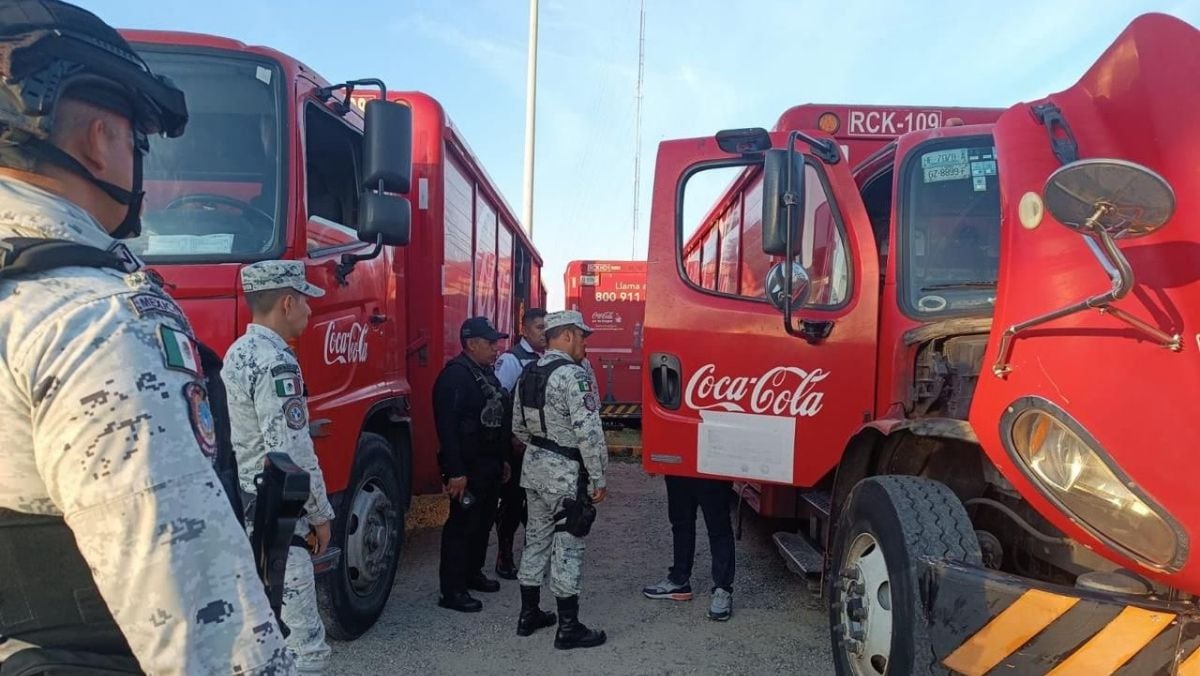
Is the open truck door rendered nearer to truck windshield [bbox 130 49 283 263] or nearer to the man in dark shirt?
the man in dark shirt

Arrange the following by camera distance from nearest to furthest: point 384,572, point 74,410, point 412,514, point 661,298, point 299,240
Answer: point 74,410
point 299,240
point 661,298
point 384,572
point 412,514

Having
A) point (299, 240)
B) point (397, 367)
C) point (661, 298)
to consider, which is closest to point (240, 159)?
point (299, 240)

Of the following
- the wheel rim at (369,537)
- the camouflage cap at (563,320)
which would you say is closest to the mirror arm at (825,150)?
the camouflage cap at (563,320)

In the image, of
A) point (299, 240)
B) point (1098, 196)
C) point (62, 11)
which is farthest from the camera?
point (299, 240)

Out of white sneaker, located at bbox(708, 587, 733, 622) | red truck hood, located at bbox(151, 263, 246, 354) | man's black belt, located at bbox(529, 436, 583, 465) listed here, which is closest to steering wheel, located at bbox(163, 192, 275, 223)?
red truck hood, located at bbox(151, 263, 246, 354)

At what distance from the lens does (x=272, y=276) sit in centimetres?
287

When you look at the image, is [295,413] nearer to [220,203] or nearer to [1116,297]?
[220,203]

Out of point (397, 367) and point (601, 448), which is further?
point (397, 367)

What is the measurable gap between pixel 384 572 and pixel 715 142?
2.95 metres

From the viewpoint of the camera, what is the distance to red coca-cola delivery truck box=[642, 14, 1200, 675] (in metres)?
1.74

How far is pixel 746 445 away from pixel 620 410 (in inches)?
317

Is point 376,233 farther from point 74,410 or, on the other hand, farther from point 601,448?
point 74,410

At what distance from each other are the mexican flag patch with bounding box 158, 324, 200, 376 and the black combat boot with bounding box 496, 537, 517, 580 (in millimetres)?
4397

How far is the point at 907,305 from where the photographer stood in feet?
11.8
